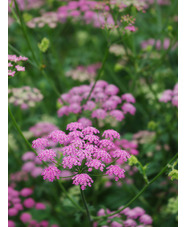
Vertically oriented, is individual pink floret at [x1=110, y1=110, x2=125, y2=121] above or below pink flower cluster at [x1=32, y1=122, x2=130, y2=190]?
above

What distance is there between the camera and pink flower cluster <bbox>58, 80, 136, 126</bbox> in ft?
6.75

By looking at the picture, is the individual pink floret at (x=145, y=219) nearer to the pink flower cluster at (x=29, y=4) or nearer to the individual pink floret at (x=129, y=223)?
the individual pink floret at (x=129, y=223)

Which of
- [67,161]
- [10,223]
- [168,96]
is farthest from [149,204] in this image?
[67,161]

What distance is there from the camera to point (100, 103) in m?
2.21

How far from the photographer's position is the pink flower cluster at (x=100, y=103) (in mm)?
2059

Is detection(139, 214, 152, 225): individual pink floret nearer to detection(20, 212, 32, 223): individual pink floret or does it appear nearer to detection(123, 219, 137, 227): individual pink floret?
detection(123, 219, 137, 227): individual pink floret

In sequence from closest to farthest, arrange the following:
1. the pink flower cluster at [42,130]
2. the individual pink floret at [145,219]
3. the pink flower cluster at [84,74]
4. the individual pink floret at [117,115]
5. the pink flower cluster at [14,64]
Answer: the pink flower cluster at [14,64] < the individual pink floret at [117,115] < the individual pink floret at [145,219] < the pink flower cluster at [42,130] < the pink flower cluster at [84,74]

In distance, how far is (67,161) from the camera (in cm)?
138

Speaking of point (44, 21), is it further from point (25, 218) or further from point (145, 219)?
point (145, 219)

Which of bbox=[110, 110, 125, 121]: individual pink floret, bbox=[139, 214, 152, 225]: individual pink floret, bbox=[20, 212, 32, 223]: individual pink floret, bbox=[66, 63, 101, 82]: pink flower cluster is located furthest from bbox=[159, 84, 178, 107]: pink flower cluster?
bbox=[20, 212, 32, 223]: individual pink floret

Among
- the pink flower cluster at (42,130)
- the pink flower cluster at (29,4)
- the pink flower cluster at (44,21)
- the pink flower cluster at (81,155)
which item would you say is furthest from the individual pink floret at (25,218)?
the pink flower cluster at (29,4)

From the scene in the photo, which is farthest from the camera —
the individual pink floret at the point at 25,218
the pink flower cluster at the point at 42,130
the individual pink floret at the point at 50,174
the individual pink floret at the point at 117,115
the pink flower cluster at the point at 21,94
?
the pink flower cluster at the point at 42,130

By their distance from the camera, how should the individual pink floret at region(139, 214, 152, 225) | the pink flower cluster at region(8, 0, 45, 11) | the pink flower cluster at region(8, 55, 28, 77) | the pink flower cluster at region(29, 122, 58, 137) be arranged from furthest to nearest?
the pink flower cluster at region(8, 0, 45, 11) → the pink flower cluster at region(29, 122, 58, 137) → the individual pink floret at region(139, 214, 152, 225) → the pink flower cluster at region(8, 55, 28, 77)

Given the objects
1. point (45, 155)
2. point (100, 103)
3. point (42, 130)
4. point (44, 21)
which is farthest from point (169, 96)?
point (45, 155)
